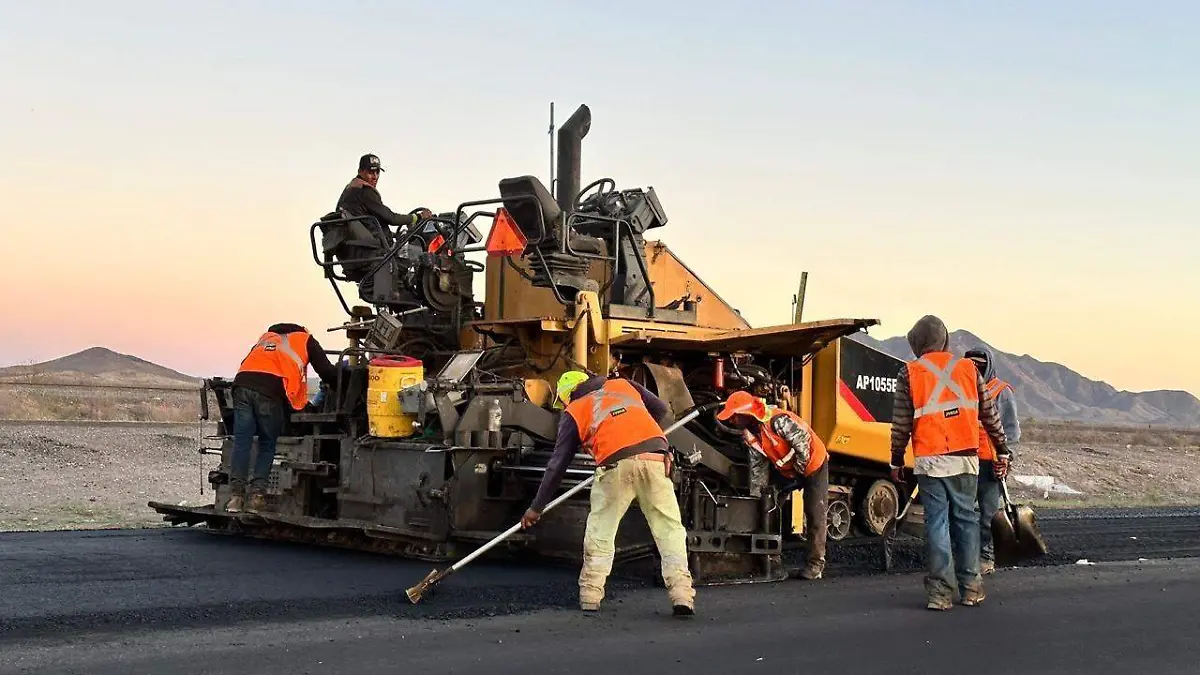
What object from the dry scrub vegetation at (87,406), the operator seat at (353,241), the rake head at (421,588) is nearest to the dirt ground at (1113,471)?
the operator seat at (353,241)

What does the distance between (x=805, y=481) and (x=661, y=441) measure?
2.18m

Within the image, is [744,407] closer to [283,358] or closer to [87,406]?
[283,358]

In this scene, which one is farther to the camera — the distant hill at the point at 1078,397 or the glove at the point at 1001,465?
the distant hill at the point at 1078,397

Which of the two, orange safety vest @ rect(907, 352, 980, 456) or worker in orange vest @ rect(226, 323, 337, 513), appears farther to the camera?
worker in orange vest @ rect(226, 323, 337, 513)

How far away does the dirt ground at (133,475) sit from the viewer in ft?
45.1

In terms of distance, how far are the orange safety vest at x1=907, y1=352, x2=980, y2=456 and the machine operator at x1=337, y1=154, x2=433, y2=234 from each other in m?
4.81

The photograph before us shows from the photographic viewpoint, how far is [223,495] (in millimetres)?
10266

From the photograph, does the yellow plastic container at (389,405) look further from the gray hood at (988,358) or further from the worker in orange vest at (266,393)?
the gray hood at (988,358)

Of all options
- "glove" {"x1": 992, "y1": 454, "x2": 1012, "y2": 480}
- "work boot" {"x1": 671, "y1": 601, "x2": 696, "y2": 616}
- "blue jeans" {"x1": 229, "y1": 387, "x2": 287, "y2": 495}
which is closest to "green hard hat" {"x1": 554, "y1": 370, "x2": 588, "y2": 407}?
"work boot" {"x1": 671, "y1": 601, "x2": 696, "y2": 616}

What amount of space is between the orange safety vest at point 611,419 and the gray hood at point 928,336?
72.2 inches

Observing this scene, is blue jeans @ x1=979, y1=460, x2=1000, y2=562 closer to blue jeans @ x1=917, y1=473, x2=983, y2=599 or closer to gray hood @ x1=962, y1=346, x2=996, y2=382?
gray hood @ x1=962, y1=346, x2=996, y2=382

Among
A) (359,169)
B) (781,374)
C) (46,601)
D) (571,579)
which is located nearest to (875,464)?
(781,374)

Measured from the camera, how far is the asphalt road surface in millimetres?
5508

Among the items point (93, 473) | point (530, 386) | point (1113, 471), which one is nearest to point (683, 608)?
point (530, 386)
